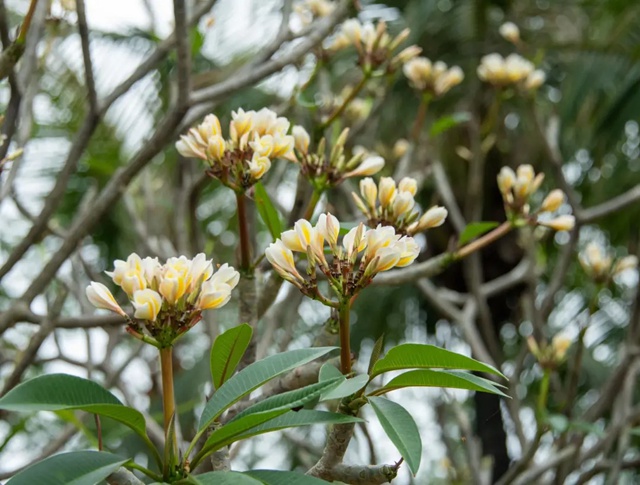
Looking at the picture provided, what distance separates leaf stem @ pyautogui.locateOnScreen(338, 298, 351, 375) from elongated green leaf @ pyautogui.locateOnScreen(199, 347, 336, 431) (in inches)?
1.8

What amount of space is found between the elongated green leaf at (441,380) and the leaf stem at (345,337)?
5 cm

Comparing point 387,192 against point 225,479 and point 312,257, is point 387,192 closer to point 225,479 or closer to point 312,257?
point 312,257

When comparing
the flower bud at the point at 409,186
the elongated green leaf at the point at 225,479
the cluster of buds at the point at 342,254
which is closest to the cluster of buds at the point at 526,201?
the flower bud at the point at 409,186

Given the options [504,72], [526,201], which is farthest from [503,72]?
[526,201]

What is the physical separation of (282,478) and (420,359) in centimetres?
15

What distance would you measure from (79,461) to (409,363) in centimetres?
28

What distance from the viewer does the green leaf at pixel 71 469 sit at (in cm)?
63

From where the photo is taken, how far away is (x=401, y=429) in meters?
0.69

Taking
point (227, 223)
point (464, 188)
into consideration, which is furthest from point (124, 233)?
point (464, 188)

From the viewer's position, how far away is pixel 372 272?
0.79 metres

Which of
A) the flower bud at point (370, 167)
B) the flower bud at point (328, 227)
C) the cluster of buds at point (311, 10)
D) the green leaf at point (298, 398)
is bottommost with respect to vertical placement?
the green leaf at point (298, 398)

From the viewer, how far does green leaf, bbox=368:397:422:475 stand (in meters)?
0.66

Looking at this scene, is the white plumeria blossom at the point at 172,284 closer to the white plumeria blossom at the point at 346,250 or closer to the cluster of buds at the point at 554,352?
the white plumeria blossom at the point at 346,250

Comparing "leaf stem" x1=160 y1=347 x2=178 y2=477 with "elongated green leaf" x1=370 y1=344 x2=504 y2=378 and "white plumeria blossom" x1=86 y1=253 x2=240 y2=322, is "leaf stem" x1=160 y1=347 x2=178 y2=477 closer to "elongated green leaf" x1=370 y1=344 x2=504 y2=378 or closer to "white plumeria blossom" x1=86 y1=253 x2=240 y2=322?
"white plumeria blossom" x1=86 y1=253 x2=240 y2=322
